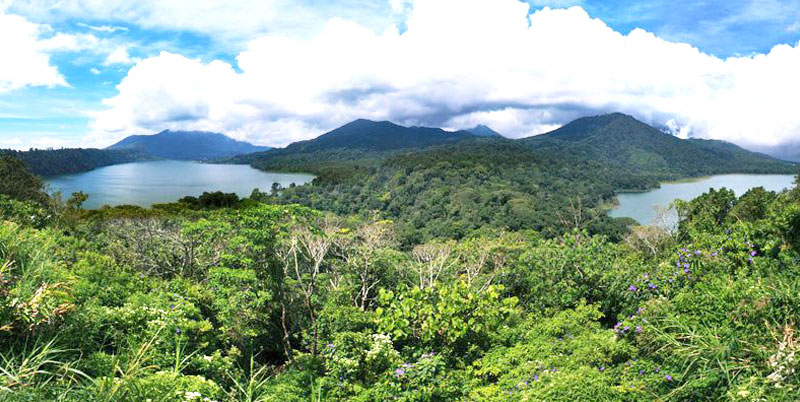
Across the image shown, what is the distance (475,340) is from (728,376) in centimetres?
331

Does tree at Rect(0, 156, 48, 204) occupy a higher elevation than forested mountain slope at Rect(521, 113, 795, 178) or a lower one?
lower

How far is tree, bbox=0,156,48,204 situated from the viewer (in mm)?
21469

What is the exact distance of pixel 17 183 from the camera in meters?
23.0

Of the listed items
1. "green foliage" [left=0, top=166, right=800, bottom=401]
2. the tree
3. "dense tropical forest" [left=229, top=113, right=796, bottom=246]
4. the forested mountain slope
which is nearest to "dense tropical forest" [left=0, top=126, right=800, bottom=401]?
"green foliage" [left=0, top=166, right=800, bottom=401]

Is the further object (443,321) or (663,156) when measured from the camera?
(663,156)

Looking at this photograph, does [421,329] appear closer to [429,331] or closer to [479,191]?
[429,331]

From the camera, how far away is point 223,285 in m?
6.65

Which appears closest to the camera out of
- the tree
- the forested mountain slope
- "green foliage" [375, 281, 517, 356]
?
"green foliage" [375, 281, 517, 356]

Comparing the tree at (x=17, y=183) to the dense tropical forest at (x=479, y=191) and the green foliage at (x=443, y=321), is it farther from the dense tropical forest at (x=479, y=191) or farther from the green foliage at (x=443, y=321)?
the dense tropical forest at (x=479, y=191)

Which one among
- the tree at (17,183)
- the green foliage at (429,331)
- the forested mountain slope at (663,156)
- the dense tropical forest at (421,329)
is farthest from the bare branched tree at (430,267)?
the forested mountain slope at (663,156)

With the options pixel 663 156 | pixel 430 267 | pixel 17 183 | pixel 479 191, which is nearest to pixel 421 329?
pixel 430 267

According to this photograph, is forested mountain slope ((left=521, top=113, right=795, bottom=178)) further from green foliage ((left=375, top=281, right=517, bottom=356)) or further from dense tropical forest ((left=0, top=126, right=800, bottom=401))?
green foliage ((left=375, top=281, right=517, bottom=356))

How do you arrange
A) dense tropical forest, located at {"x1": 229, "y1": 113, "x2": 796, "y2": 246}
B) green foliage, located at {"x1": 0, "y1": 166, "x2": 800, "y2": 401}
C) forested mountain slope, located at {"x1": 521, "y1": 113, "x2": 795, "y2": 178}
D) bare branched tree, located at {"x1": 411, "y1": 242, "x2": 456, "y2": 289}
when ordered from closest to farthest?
green foliage, located at {"x1": 0, "y1": 166, "x2": 800, "y2": 401}
bare branched tree, located at {"x1": 411, "y1": 242, "x2": 456, "y2": 289}
dense tropical forest, located at {"x1": 229, "y1": 113, "x2": 796, "y2": 246}
forested mountain slope, located at {"x1": 521, "y1": 113, "x2": 795, "y2": 178}

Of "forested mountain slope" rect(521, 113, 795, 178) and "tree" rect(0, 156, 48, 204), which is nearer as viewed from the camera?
"tree" rect(0, 156, 48, 204)
